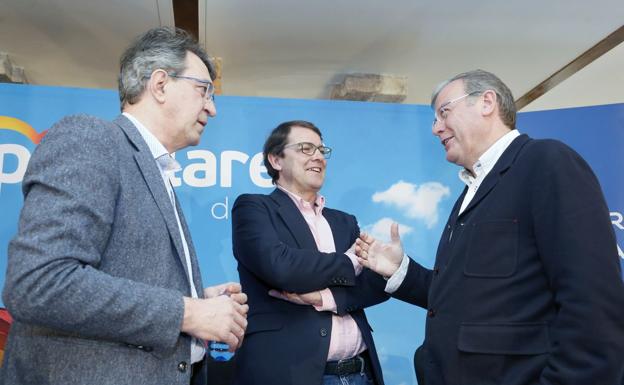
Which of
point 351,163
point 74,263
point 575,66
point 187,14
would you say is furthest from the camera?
point 575,66

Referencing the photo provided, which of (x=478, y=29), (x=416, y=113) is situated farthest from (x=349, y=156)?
(x=478, y=29)

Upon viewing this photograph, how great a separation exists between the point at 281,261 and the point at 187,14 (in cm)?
338

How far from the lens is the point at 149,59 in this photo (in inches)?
68.2

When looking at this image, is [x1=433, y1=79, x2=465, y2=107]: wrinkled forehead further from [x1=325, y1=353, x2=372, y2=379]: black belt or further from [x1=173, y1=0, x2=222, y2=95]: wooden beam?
[x1=173, y1=0, x2=222, y2=95]: wooden beam

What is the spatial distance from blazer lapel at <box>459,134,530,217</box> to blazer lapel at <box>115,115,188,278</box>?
0.95 m

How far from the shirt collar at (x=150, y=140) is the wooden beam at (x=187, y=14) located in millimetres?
3389

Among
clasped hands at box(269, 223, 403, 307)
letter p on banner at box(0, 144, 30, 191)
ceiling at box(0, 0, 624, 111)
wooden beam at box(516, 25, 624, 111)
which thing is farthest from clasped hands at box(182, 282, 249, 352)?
wooden beam at box(516, 25, 624, 111)

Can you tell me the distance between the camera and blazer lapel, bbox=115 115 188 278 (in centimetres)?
144

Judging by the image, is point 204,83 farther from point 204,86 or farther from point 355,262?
point 355,262

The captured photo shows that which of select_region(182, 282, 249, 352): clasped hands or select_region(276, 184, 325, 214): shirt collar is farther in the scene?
select_region(276, 184, 325, 214): shirt collar

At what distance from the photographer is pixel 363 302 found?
235 centimetres

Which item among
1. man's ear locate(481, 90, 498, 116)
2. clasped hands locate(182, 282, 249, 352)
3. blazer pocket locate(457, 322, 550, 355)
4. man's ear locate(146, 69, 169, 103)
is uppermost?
man's ear locate(481, 90, 498, 116)

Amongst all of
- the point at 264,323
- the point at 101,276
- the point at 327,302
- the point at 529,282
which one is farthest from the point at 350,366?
the point at 101,276

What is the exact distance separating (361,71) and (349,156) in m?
2.10
